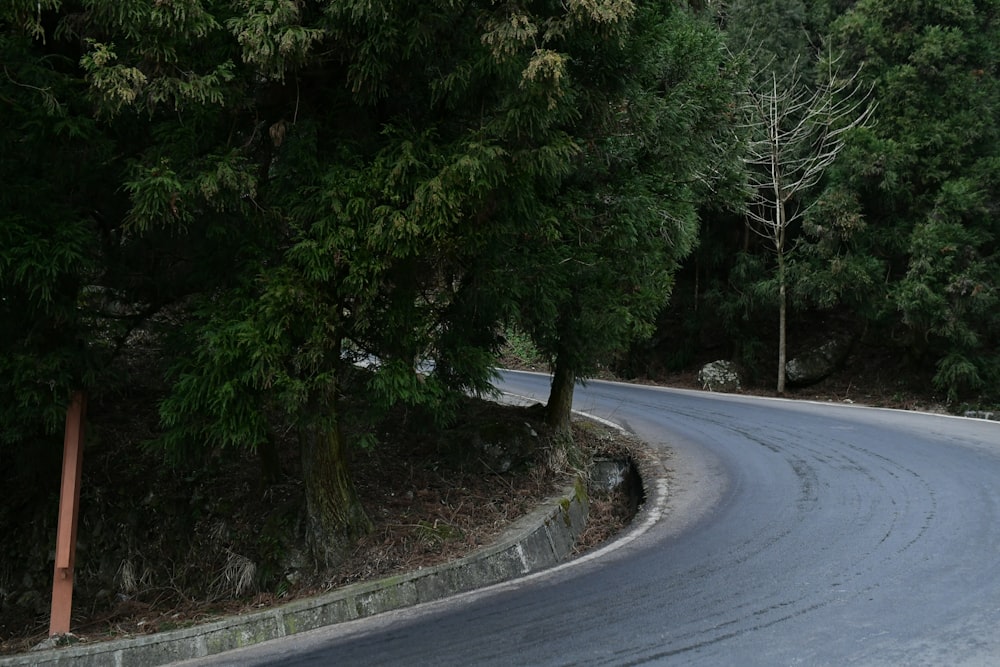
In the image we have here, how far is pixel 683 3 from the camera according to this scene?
823cm

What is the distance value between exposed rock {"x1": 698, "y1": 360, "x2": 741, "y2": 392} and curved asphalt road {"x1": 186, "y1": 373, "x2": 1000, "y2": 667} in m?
13.0

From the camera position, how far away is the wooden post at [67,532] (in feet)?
20.4

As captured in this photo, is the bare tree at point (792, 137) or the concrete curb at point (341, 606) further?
the bare tree at point (792, 137)

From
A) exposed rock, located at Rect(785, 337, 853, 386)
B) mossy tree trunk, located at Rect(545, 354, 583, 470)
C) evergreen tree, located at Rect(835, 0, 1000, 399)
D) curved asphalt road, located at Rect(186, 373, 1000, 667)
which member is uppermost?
evergreen tree, located at Rect(835, 0, 1000, 399)

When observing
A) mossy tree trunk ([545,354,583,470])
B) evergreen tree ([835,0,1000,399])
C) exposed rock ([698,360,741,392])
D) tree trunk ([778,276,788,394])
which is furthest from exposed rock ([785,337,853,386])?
mossy tree trunk ([545,354,583,470])

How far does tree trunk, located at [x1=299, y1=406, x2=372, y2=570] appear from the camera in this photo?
7.07 meters

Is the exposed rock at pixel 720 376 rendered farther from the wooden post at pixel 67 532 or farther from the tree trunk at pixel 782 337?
the wooden post at pixel 67 532

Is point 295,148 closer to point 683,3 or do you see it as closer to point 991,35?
point 683,3

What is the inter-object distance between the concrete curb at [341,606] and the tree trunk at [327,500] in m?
0.90

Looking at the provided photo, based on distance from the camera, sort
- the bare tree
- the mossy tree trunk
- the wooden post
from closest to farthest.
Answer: the wooden post, the mossy tree trunk, the bare tree

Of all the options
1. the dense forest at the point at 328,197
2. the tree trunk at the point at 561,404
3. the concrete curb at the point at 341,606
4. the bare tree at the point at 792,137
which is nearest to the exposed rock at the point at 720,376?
the bare tree at the point at 792,137

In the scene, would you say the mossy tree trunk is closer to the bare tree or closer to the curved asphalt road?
the curved asphalt road

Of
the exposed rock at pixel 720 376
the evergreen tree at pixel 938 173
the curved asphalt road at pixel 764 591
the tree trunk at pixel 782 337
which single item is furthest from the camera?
the exposed rock at pixel 720 376

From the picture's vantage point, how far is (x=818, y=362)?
22.2 metres
